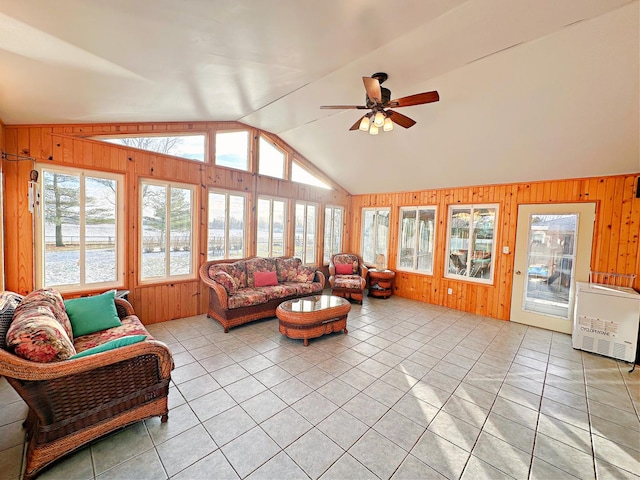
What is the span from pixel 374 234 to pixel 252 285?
11.3ft

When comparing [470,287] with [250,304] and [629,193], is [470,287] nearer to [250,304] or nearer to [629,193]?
[629,193]

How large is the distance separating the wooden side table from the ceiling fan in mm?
3548

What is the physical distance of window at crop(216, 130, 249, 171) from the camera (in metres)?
4.54

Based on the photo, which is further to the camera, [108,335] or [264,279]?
[264,279]

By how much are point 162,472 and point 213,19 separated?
299 centimetres

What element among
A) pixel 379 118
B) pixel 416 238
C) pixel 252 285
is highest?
pixel 379 118

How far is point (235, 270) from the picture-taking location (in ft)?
14.4

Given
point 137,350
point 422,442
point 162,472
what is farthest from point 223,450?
point 422,442

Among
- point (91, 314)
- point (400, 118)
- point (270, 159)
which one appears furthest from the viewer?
point (270, 159)

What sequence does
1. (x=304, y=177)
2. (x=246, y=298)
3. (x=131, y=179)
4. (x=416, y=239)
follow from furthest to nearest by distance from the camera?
(x=304, y=177) < (x=416, y=239) < (x=246, y=298) < (x=131, y=179)

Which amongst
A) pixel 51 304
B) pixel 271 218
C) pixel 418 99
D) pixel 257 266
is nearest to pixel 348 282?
pixel 257 266

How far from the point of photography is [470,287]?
16.4ft

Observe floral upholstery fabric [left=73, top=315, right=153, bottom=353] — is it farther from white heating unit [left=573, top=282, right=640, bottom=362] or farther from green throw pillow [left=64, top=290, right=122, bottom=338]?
white heating unit [left=573, top=282, right=640, bottom=362]

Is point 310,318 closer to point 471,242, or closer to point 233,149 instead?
point 233,149
